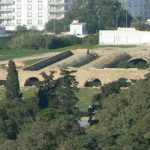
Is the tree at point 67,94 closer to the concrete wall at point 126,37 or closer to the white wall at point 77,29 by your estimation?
the concrete wall at point 126,37

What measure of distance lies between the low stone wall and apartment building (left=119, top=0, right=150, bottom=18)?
64415 millimetres

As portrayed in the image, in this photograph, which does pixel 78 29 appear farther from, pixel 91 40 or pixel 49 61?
pixel 49 61

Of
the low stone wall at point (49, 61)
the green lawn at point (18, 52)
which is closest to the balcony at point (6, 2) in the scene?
the green lawn at point (18, 52)

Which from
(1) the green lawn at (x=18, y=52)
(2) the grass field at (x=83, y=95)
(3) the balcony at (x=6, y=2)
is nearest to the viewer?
(2) the grass field at (x=83, y=95)

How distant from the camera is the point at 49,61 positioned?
82.4 m

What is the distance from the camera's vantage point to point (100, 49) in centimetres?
9375

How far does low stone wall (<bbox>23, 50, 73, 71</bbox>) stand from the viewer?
3062 inches

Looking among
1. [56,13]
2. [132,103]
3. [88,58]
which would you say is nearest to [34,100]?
[132,103]

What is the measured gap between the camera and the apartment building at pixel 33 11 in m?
139

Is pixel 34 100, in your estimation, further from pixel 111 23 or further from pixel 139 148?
pixel 111 23

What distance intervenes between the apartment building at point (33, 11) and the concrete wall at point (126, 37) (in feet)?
108

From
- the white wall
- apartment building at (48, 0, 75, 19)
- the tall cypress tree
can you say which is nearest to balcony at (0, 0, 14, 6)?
apartment building at (48, 0, 75, 19)

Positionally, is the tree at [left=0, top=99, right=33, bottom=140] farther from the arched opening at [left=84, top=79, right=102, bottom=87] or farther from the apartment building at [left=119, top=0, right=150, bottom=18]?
the apartment building at [left=119, top=0, right=150, bottom=18]

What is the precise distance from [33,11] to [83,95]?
7332 centimetres
